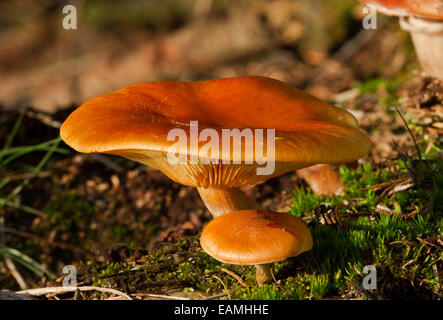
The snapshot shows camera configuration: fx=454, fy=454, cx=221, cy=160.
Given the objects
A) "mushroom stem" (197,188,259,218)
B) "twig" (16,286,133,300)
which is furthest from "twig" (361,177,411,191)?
"twig" (16,286,133,300)

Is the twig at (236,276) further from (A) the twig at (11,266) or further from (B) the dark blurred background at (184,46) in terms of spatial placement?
(B) the dark blurred background at (184,46)

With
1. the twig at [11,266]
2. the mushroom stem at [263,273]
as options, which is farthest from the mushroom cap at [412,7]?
the twig at [11,266]

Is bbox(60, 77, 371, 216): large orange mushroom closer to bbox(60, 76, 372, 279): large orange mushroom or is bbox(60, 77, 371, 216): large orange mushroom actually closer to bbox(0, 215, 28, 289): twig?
bbox(60, 76, 372, 279): large orange mushroom

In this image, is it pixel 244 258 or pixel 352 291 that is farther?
pixel 352 291

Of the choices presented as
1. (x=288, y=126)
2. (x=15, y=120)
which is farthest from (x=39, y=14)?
(x=288, y=126)
